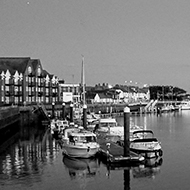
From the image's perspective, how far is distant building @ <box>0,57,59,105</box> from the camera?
101 metres

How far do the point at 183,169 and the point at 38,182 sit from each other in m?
12.3

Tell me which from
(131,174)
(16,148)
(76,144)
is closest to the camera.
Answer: (131,174)

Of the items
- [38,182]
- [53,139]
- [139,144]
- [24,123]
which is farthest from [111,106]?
[38,182]

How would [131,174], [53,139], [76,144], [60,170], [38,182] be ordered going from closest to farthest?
[38,182] → [131,174] → [60,170] → [76,144] → [53,139]

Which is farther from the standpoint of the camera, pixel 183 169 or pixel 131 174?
pixel 183 169

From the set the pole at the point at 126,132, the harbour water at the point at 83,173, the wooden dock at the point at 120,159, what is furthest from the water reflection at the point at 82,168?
the pole at the point at 126,132

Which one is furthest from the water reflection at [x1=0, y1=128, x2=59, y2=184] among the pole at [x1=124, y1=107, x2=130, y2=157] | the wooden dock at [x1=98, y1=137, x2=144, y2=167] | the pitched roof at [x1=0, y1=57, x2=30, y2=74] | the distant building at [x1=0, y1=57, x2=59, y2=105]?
the pitched roof at [x1=0, y1=57, x2=30, y2=74]

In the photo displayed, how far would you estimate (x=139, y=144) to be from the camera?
36.7m

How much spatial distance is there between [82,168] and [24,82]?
2904 inches

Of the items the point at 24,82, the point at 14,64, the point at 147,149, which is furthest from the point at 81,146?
the point at 14,64

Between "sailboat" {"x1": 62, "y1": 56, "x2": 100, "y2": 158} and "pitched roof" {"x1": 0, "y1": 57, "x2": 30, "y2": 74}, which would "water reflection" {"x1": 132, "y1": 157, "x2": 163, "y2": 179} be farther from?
"pitched roof" {"x1": 0, "y1": 57, "x2": 30, "y2": 74}

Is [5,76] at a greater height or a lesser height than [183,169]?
greater

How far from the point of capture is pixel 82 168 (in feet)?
109

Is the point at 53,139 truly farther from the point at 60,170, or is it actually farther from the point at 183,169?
the point at 183,169
